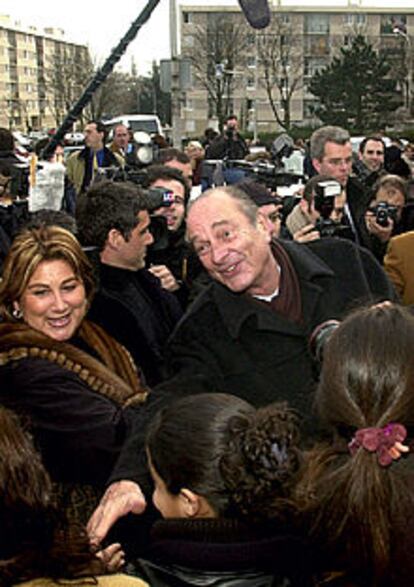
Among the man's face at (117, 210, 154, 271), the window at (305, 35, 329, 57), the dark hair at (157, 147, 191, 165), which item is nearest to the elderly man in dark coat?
the man's face at (117, 210, 154, 271)

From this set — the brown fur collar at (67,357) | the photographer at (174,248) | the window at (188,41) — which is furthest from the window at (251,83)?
the brown fur collar at (67,357)

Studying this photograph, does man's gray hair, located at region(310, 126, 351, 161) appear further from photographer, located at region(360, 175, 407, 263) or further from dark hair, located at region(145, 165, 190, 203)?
dark hair, located at region(145, 165, 190, 203)

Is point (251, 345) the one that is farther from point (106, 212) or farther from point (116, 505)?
point (106, 212)

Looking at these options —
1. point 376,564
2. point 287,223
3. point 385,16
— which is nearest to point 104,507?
point 376,564

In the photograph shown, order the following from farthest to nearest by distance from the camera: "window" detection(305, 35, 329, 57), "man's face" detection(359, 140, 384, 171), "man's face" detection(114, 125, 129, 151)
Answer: "window" detection(305, 35, 329, 57) < "man's face" detection(114, 125, 129, 151) < "man's face" detection(359, 140, 384, 171)

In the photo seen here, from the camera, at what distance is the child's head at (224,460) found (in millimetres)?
1904

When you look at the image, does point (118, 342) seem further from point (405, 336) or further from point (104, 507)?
point (405, 336)

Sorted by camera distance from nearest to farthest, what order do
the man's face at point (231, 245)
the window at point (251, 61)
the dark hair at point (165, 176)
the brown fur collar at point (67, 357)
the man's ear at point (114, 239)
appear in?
the brown fur collar at point (67, 357) → the man's face at point (231, 245) → the man's ear at point (114, 239) → the dark hair at point (165, 176) → the window at point (251, 61)

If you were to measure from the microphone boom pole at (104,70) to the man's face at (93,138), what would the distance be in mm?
1944

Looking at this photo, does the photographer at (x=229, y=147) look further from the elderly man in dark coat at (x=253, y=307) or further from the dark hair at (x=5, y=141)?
the elderly man in dark coat at (x=253, y=307)

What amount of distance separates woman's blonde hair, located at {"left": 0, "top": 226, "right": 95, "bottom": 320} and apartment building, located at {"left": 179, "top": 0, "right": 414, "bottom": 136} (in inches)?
2087

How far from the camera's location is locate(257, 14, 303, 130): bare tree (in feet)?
199

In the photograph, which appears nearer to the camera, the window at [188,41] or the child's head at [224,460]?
the child's head at [224,460]

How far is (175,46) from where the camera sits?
1209 centimetres
